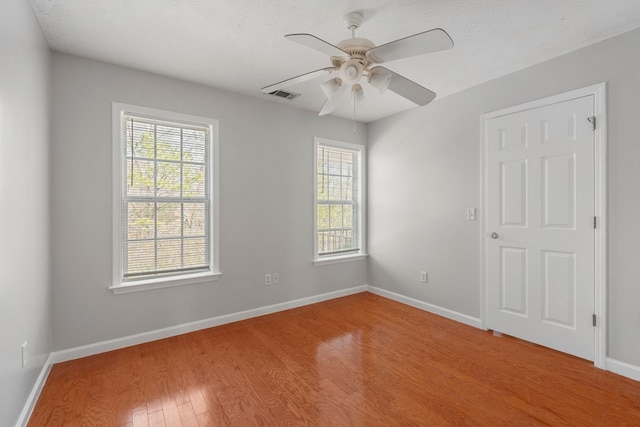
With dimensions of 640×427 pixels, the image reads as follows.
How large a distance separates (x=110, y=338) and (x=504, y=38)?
4020mm

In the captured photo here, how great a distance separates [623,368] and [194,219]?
3774 mm

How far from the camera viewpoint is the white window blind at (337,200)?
4.05 m

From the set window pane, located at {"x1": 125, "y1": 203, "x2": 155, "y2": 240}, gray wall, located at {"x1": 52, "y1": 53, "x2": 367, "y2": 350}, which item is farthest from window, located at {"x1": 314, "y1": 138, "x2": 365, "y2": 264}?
window pane, located at {"x1": 125, "y1": 203, "x2": 155, "y2": 240}

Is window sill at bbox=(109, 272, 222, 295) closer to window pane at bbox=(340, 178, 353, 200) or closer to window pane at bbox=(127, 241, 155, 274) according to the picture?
window pane at bbox=(127, 241, 155, 274)

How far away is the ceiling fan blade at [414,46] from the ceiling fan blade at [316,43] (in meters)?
0.18

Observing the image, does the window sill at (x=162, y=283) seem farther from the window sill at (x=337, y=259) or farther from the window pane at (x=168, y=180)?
the window sill at (x=337, y=259)

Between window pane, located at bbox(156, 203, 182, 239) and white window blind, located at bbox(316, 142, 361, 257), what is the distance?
5.54 feet

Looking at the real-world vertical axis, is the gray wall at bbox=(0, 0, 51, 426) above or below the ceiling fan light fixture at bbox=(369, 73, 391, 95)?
below

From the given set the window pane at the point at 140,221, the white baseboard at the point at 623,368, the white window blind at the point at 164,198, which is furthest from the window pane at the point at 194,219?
the white baseboard at the point at 623,368

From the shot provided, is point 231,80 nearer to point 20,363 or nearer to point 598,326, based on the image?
point 20,363

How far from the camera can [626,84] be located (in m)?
2.20

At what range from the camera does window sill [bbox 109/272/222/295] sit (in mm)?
2660

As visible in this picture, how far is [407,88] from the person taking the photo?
1.99 meters

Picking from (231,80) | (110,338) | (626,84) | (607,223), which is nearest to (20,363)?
(110,338)
